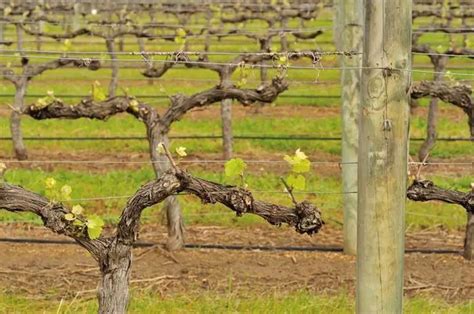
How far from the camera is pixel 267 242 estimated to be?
688 cm

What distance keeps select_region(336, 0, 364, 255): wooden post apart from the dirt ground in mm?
449

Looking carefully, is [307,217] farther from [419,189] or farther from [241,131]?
[241,131]

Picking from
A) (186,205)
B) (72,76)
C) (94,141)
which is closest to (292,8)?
(72,76)

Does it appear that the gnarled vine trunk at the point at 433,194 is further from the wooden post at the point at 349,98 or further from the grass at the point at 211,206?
the grass at the point at 211,206

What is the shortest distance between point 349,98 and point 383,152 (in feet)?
9.25

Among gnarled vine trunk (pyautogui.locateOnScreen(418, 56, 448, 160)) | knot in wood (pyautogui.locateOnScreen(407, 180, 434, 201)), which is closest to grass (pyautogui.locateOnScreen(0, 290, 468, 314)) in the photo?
knot in wood (pyautogui.locateOnScreen(407, 180, 434, 201))

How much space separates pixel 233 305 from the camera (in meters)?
5.26

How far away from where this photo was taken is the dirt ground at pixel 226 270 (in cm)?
569

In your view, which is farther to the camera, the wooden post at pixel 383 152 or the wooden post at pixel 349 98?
the wooden post at pixel 349 98

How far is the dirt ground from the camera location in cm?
569

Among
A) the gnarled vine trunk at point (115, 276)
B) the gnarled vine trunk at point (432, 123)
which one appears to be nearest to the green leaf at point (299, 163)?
the gnarled vine trunk at point (115, 276)

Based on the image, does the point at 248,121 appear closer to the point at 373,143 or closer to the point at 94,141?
the point at 94,141

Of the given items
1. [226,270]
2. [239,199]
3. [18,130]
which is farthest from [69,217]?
[18,130]

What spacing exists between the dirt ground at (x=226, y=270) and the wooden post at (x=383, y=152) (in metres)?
2.18
